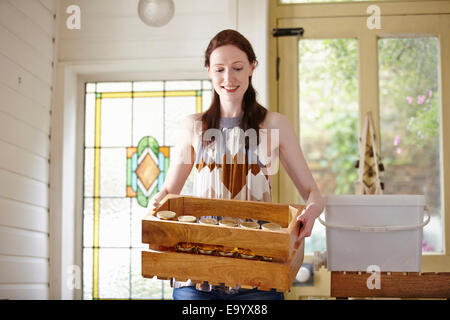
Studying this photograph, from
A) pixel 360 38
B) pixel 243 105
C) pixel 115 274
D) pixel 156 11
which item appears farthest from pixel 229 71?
pixel 115 274

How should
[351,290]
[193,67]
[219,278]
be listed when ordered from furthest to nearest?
[193,67], [351,290], [219,278]

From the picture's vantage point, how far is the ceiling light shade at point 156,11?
6.32 ft

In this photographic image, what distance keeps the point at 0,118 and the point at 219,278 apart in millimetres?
1150

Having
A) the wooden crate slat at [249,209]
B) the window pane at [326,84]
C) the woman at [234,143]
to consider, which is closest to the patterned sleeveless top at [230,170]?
the woman at [234,143]

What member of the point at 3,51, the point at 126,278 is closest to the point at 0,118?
the point at 3,51

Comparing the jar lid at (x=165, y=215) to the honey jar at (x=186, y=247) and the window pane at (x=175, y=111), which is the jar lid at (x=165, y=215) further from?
the window pane at (x=175, y=111)

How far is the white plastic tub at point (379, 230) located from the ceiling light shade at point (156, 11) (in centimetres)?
109

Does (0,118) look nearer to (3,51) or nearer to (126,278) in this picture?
(3,51)

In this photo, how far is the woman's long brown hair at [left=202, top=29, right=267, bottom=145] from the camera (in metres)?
1.22

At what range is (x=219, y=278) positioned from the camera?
0.95 metres

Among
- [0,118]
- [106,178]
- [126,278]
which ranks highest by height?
[0,118]

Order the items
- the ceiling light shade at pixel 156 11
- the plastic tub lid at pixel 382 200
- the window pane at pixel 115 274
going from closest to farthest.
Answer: the plastic tub lid at pixel 382 200
the ceiling light shade at pixel 156 11
the window pane at pixel 115 274

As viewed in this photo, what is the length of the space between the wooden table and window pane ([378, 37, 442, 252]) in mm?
887

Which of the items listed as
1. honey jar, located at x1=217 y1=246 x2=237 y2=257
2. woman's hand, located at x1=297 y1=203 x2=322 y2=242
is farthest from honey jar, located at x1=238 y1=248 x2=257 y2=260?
woman's hand, located at x1=297 y1=203 x2=322 y2=242
